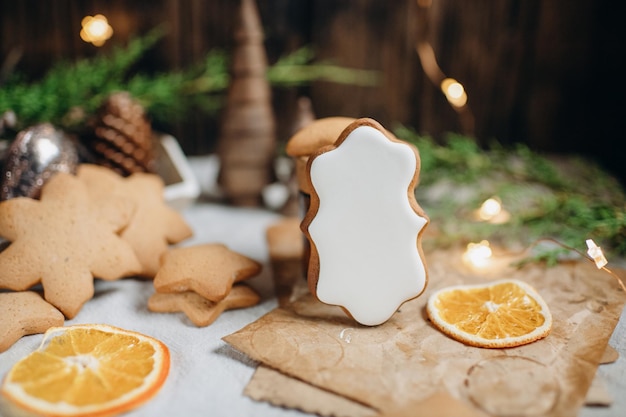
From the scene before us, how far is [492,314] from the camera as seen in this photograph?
0.90 m

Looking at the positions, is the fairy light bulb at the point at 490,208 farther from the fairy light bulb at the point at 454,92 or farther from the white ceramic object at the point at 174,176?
the white ceramic object at the point at 174,176

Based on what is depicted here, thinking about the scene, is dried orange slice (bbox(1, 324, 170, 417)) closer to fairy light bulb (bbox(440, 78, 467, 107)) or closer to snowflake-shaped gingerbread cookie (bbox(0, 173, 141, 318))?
snowflake-shaped gingerbread cookie (bbox(0, 173, 141, 318))

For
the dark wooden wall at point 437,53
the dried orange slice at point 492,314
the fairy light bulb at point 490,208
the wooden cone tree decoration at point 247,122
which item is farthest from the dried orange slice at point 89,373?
the dark wooden wall at point 437,53

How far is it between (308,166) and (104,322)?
0.44 m

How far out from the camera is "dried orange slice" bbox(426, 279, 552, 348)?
860 mm

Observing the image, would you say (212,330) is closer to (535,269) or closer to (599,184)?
(535,269)

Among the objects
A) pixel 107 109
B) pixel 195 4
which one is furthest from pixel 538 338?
pixel 195 4

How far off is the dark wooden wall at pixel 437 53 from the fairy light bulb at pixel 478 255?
666 millimetres

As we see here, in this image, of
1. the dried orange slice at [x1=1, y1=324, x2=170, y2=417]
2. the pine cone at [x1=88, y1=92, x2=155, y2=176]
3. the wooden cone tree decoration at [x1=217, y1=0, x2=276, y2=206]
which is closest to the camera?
the dried orange slice at [x1=1, y1=324, x2=170, y2=417]

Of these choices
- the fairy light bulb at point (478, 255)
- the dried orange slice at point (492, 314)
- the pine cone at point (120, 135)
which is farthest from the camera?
the pine cone at point (120, 135)

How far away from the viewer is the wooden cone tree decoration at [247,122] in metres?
1.37

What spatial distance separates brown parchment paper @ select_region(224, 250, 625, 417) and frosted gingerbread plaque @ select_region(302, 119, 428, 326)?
0.06 meters

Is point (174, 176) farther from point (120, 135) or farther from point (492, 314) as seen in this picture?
point (492, 314)

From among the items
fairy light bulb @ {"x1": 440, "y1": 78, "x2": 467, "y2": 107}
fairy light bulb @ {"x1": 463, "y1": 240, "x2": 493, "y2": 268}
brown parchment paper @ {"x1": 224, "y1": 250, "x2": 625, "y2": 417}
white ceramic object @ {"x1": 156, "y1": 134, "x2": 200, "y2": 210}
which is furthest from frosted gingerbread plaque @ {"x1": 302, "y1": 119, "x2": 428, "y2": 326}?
fairy light bulb @ {"x1": 440, "y1": 78, "x2": 467, "y2": 107}
